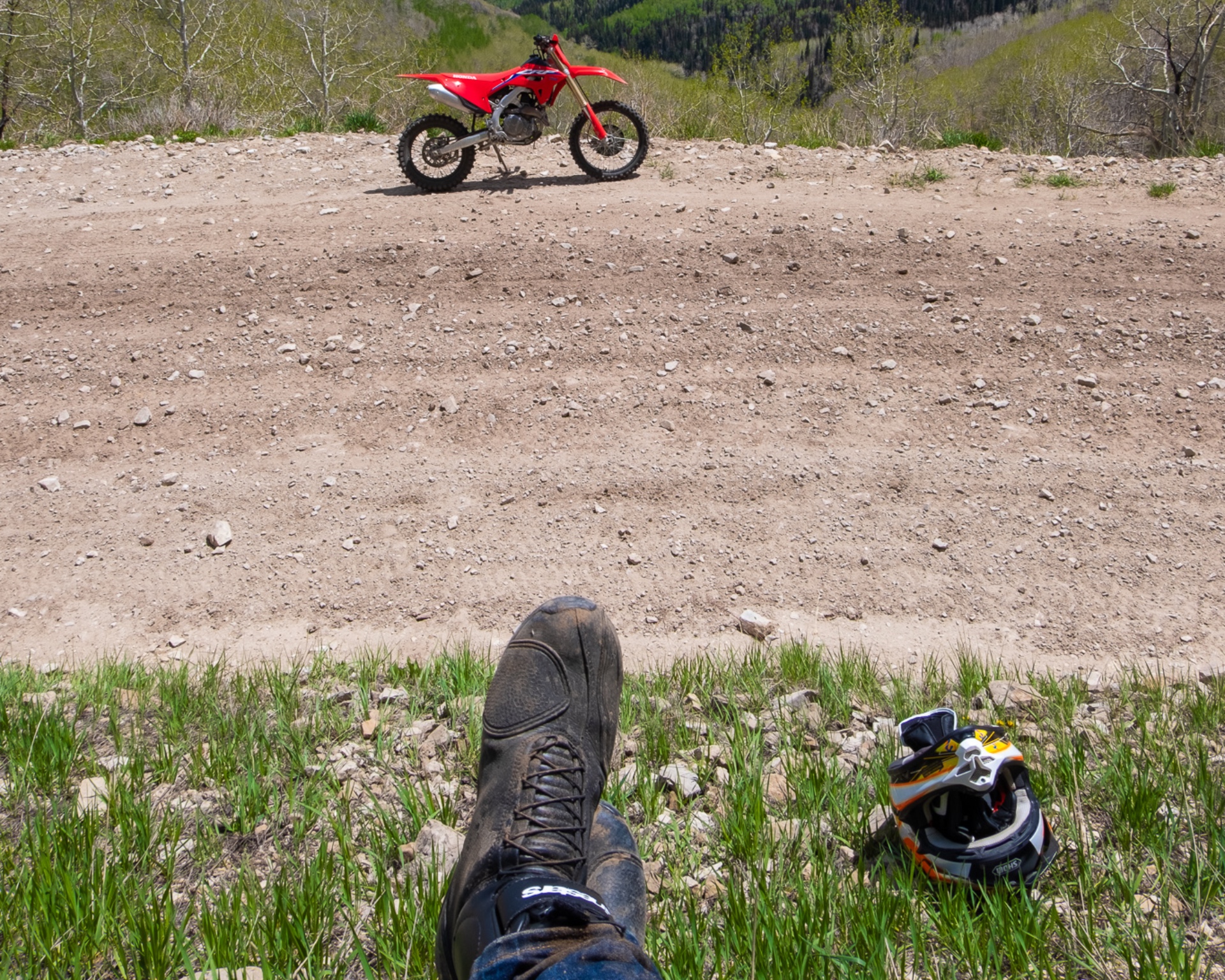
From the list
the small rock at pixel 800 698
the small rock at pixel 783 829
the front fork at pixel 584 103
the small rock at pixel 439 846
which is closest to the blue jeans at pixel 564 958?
the small rock at pixel 439 846

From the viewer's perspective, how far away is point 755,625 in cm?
454

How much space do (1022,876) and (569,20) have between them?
223m

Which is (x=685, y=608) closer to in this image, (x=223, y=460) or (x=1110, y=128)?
(x=223, y=460)

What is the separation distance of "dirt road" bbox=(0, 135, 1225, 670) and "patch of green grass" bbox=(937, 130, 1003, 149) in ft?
5.35

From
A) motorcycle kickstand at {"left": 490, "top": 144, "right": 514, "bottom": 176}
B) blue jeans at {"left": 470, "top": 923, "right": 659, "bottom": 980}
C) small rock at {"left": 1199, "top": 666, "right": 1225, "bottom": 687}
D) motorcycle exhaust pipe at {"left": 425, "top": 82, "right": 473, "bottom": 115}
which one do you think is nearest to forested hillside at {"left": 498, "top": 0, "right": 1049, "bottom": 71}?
motorcycle kickstand at {"left": 490, "top": 144, "right": 514, "bottom": 176}

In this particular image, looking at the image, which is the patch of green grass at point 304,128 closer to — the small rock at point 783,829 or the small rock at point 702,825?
the small rock at point 702,825

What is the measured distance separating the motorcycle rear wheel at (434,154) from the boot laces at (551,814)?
7.07 metres

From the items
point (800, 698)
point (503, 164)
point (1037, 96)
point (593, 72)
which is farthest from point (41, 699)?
point (1037, 96)

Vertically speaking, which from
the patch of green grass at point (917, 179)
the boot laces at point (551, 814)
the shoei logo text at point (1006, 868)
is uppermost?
the patch of green grass at point (917, 179)

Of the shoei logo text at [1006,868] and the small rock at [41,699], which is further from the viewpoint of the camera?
the small rock at [41,699]

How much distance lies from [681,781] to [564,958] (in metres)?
1.05

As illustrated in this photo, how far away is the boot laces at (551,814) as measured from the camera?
81.5 inches

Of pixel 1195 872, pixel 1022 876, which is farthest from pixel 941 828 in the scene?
pixel 1195 872

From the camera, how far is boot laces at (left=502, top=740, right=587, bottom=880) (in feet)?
6.79
